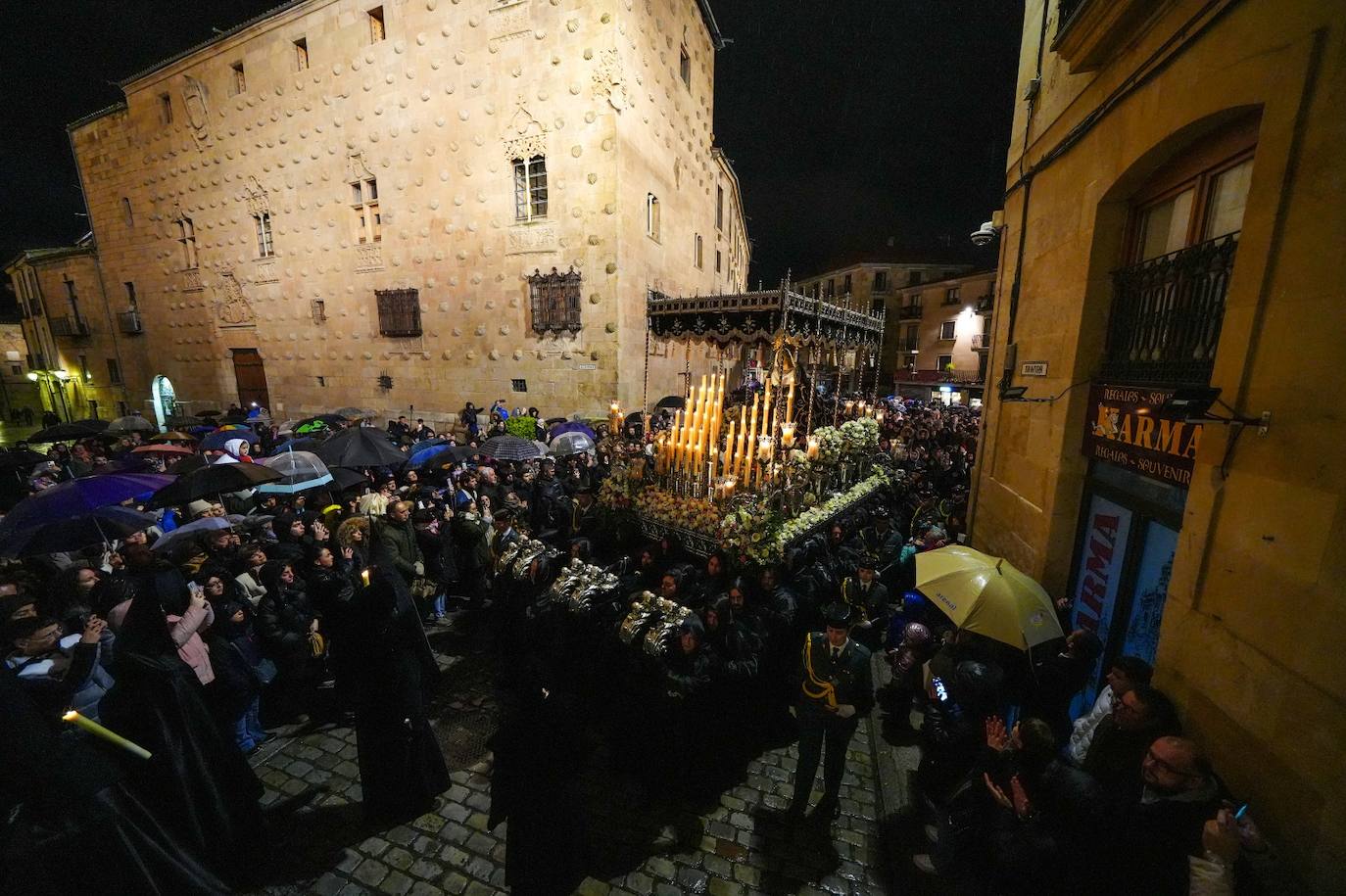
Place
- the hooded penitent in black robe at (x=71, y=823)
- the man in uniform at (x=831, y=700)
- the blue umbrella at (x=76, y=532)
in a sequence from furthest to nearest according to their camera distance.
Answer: the blue umbrella at (x=76, y=532)
the man in uniform at (x=831, y=700)
the hooded penitent in black robe at (x=71, y=823)

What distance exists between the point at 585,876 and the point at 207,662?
3607mm

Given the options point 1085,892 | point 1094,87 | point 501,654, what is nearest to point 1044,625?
point 1085,892

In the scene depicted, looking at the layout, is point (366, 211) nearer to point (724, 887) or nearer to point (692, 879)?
point (692, 879)

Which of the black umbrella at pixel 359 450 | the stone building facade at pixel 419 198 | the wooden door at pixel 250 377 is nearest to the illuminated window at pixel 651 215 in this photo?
the stone building facade at pixel 419 198

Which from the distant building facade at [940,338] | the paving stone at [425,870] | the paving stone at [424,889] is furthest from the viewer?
the distant building facade at [940,338]

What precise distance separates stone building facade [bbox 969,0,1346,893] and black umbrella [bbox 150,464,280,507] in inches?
371

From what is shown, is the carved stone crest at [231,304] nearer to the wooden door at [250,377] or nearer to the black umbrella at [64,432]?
the wooden door at [250,377]

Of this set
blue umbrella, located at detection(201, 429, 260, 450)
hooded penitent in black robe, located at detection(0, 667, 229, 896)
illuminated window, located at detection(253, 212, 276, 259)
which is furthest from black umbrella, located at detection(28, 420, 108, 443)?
hooded penitent in black robe, located at detection(0, 667, 229, 896)

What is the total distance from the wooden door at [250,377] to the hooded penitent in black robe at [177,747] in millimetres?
21067

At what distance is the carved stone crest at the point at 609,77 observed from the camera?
507 inches

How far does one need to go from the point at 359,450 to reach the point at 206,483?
81.9 inches

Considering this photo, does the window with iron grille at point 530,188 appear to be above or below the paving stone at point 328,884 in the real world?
above

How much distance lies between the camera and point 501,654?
5.97m

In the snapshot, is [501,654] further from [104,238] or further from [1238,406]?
[104,238]
